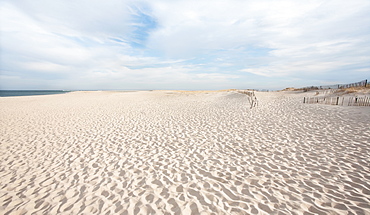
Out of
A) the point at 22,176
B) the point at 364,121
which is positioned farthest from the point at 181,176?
the point at 364,121

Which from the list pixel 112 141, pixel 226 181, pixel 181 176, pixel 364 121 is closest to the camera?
pixel 226 181

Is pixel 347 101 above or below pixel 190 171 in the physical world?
above

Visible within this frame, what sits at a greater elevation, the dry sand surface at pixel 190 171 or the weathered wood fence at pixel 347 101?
the weathered wood fence at pixel 347 101

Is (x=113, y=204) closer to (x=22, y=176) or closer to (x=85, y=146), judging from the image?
(x=22, y=176)

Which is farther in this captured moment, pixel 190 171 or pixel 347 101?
pixel 347 101

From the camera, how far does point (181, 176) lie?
5234 mm

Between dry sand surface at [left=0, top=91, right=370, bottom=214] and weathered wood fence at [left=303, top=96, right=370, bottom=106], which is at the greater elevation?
weathered wood fence at [left=303, top=96, right=370, bottom=106]

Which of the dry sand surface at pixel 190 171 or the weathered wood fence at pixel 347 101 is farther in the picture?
the weathered wood fence at pixel 347 101

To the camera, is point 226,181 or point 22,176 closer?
point 226,181

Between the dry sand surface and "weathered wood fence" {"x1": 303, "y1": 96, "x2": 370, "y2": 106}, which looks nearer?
the dry sand surface

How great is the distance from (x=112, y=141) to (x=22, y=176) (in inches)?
137

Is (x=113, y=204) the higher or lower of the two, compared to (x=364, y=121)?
lower

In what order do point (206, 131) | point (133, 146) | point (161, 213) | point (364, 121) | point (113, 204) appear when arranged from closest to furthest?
point (161, 213) → point (113, 204) → point (133, 146) → point (206, 131) → point (364, 121)

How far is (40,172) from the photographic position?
574 centimetres
